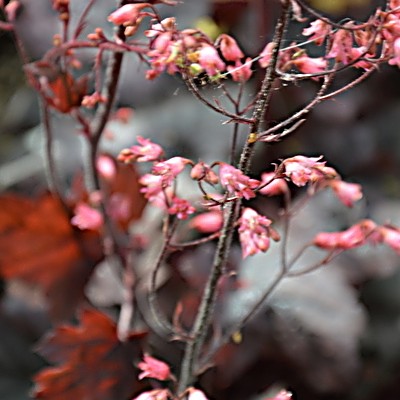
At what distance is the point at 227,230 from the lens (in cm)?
63

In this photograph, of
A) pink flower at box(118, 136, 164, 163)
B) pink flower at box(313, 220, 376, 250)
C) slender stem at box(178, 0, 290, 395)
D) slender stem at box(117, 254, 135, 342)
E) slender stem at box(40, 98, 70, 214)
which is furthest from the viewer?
slender stem at box(117, 254, 135, 342)

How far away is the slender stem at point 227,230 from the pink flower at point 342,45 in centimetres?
5

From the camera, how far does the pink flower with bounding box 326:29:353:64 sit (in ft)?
1.80

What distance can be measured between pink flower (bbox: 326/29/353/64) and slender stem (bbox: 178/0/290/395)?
0.17 feet

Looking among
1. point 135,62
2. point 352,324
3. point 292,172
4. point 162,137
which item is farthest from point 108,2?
point 292,172

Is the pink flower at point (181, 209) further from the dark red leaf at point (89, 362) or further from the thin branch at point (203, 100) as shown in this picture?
the dark red leaf at point (89, 362)

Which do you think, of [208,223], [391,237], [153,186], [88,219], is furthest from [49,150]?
[391,237]

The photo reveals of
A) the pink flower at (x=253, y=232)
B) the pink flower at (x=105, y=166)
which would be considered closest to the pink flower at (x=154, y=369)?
the pink flower at (x=253, y=232)

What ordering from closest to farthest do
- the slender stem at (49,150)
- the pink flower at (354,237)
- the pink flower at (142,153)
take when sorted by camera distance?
1. the pink flower at (142,153)
2. the pink flower at (354,237)
3. the slender stem at (49,150)

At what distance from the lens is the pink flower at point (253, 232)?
62 centimetres

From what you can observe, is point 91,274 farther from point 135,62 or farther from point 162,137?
point 135,62

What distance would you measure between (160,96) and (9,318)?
61 centimetres

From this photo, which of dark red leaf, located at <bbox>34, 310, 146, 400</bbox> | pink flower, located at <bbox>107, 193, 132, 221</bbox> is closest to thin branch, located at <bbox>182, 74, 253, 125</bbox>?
dark red leaf, located at <bbox>34, 310, 146, 400</bbox>

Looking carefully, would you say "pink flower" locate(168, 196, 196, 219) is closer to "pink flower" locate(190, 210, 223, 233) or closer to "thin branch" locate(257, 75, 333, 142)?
"thin branch" locate(257, 75, 333, 142)
